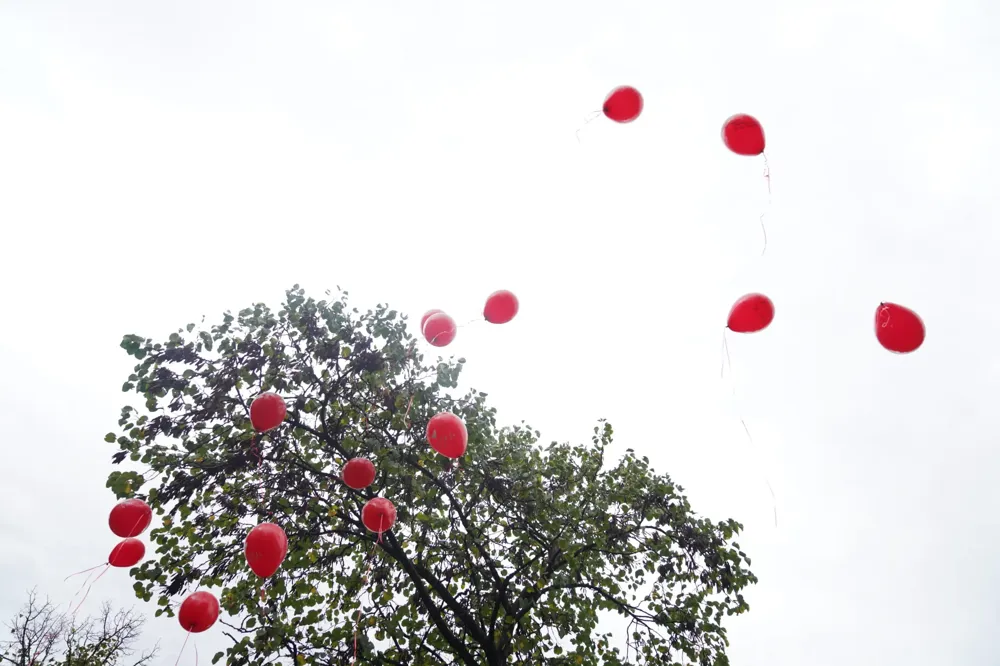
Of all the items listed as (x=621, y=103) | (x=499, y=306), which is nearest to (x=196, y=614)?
(x=499, y=306)

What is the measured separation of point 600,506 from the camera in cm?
932

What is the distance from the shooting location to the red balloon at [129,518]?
559cm

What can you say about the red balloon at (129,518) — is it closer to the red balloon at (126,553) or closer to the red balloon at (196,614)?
the red balloon at (126,553)

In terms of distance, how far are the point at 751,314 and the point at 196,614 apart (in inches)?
239

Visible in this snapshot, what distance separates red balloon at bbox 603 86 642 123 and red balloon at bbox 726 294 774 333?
7.66ft

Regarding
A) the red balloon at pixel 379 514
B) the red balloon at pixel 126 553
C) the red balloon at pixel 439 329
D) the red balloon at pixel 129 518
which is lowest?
the red balloon at pixel 126 553

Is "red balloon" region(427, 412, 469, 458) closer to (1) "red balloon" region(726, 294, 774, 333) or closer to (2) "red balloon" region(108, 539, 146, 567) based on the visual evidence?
(1) "red balloon" region(726, 294, 774, 333)

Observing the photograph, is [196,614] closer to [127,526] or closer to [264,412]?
[127,526]

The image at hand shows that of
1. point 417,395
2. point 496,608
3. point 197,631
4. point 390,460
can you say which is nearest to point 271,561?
point 197,631

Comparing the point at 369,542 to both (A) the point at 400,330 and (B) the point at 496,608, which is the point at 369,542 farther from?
(A) the point at 400,330

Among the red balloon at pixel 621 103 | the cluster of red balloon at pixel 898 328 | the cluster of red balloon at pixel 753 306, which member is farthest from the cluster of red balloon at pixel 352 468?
the cluster of red balloon at pixel 898 328

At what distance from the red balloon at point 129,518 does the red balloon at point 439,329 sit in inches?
138

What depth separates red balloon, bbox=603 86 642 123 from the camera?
5.82 metres

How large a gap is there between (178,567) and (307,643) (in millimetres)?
2127
